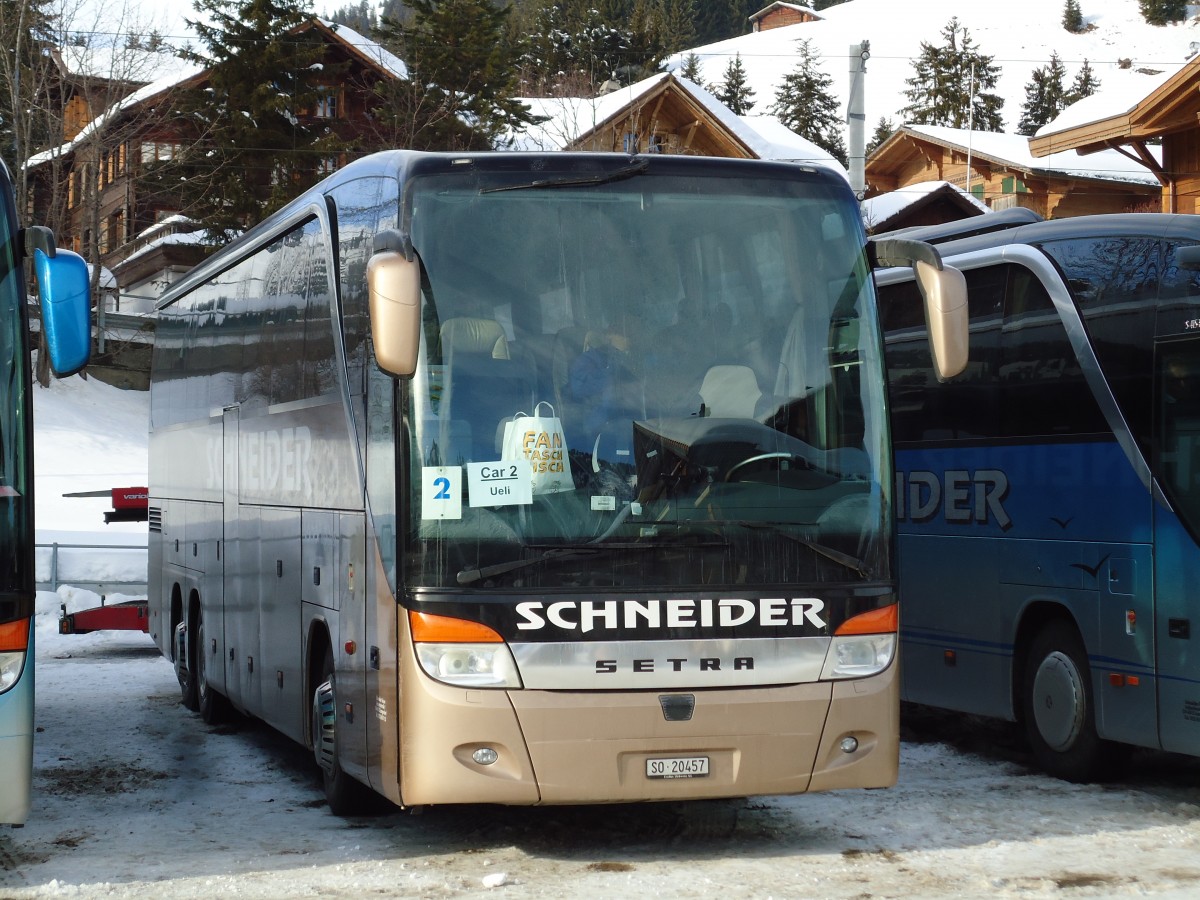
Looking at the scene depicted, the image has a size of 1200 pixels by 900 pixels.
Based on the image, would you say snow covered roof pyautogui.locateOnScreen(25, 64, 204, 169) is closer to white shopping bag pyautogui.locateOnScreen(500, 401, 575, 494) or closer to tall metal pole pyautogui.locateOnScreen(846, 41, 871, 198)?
tall metal pole pyautogui.locateOnScreen(846, 41, 871, 198)

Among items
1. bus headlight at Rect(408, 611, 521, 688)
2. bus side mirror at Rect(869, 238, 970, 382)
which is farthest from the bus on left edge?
bus side mirror at Rect(869, 238, 970, 382)

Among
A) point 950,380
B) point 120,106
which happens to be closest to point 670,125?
point 120,106

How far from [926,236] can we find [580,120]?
34.3m

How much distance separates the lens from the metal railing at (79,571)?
21.0 m

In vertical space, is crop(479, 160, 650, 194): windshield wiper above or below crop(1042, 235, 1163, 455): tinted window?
above

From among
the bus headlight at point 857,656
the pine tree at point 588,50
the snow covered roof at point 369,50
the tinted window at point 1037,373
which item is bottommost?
the bus headlight at point 857,656

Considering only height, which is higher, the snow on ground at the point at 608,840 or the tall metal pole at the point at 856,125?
the tall metal pole at the point at 856,125

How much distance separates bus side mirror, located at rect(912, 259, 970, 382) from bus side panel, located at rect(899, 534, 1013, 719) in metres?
3.74

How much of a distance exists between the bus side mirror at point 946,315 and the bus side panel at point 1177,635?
8.34 ft

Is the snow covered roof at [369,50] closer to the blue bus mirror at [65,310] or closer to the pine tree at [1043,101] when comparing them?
the blue bus mirror at [65,310]

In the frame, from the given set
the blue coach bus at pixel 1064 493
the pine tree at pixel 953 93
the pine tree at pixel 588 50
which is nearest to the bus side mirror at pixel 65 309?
the blue coach bus at pixel 1064 493

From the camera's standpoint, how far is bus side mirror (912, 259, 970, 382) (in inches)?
304

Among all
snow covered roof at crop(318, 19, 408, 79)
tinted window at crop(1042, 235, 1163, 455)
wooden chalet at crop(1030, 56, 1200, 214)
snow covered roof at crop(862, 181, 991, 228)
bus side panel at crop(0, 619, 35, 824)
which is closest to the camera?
bus side panel at crop(0, 619, 35, 824)

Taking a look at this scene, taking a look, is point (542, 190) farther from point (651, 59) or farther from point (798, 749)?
point (651, 59)
